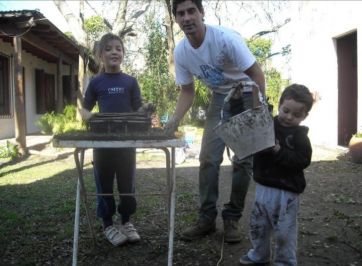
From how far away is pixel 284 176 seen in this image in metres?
2.59

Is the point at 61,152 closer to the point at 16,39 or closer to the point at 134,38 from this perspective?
A: the point at 16,39

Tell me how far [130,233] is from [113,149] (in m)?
0.67

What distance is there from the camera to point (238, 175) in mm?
3385

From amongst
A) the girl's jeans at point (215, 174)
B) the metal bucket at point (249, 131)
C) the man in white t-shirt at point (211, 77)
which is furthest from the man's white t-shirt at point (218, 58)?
the metal bucket at point (249, 131)

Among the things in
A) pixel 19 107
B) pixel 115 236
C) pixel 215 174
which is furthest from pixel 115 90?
pixel 19 107

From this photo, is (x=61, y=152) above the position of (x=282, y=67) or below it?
below

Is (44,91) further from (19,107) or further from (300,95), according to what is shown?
(300,95)

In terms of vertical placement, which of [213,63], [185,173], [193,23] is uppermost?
[193,23]

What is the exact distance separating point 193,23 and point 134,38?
15.6 meters

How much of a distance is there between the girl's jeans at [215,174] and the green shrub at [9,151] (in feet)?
21.5

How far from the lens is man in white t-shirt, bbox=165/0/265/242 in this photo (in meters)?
3.14

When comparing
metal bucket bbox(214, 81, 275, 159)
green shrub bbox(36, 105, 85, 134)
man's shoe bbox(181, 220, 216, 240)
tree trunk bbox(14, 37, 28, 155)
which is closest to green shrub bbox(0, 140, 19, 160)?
tree trunk bbox(14, 37, 28, 155)

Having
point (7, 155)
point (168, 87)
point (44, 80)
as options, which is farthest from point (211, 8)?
point (7, 155)

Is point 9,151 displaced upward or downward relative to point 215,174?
downward
